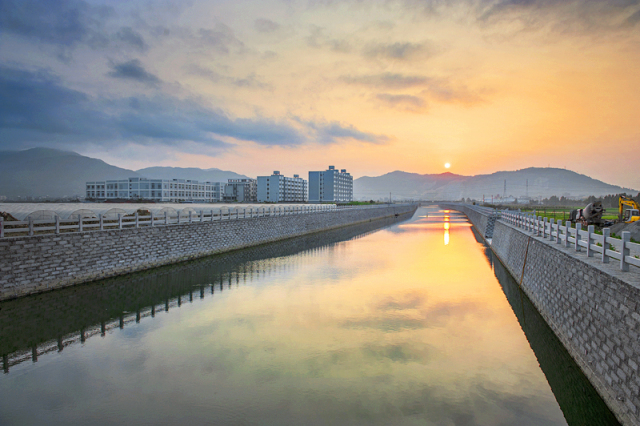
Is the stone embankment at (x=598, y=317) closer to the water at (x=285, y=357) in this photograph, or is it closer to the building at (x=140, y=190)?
the water at (x=285, y=357)

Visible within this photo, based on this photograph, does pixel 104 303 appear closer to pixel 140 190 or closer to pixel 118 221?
pixel 118 221

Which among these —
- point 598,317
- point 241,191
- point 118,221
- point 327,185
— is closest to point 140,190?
point 241,191

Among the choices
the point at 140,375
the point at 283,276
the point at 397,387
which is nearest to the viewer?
the point at 397,387

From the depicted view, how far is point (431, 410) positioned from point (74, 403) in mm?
7859

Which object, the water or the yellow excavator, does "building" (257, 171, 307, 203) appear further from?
the water

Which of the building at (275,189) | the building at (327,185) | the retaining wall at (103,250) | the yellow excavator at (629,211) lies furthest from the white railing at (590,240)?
the building at (327,185)

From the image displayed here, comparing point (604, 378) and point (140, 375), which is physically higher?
point (604, 378)

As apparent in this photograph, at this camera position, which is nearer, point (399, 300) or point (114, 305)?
point (114, 305)

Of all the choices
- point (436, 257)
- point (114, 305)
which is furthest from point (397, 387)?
point (436, 257)

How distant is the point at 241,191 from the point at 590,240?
14746cm

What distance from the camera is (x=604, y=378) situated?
25.4 ft

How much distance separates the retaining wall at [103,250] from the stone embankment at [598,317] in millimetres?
19475

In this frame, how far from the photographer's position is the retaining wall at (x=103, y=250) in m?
14.9

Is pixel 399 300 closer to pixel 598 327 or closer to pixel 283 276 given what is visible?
pixel 283 276
